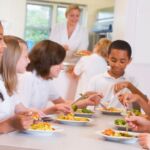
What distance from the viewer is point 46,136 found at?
4.63 ft

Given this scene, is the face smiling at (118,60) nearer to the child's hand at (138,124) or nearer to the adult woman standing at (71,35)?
the child's hand at (138,124)

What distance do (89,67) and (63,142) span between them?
2.27 meters

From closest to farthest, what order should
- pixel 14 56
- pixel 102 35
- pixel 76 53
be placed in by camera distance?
1. pixel 14 56
2. pixel 76 53
3. pixel 102 35

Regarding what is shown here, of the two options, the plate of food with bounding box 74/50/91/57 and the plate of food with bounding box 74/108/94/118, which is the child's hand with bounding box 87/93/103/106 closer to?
the plate of food with bounding box 74/108/94/118

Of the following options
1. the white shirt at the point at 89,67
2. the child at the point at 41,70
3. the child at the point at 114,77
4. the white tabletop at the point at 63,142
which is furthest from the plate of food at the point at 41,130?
the white shirt at the point at 89,67

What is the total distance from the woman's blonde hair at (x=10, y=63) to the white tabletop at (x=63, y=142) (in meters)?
0.41

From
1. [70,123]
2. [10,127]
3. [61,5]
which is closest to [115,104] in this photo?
[70,123]

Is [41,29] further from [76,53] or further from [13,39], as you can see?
[13,39]

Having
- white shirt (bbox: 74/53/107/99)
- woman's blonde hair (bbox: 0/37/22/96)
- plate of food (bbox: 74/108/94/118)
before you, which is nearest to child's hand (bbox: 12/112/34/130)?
woman's blonde hair (bbox: 0/37/22/96)

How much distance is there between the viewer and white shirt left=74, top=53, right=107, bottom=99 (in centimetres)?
355

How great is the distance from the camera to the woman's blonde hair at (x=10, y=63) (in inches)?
71.0

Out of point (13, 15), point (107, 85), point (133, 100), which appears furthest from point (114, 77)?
point (13, 15)

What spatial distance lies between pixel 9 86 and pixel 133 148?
0.73 m

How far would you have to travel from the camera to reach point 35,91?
7.73 feet
